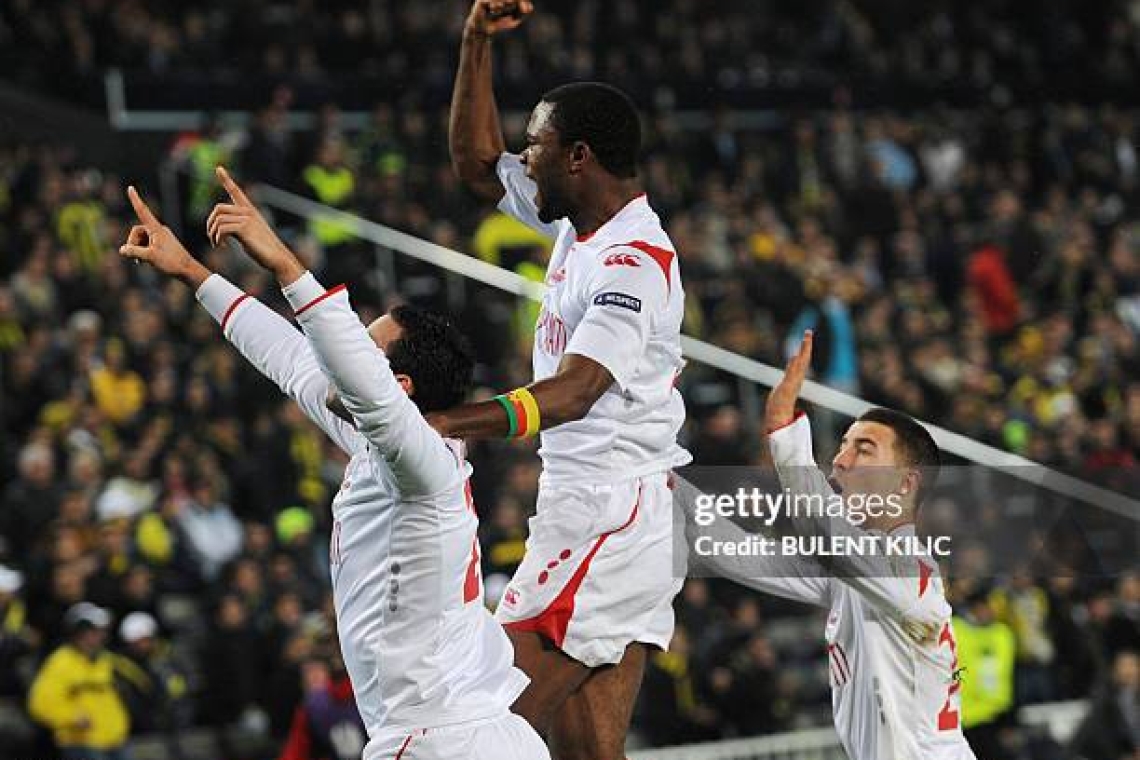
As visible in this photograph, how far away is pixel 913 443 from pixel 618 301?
110 cm

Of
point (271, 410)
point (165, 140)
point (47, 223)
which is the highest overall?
point (165, 140)

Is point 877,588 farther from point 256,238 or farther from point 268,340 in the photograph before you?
point 256,238

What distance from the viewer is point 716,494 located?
721 centimetres

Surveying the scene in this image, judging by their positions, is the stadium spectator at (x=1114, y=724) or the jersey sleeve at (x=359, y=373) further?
the stadium spectator at (x=1114, y=724)

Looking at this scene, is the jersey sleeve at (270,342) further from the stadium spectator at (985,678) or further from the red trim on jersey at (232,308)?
the stadium spectator at (985,678)

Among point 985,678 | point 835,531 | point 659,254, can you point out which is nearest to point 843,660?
point 835,531

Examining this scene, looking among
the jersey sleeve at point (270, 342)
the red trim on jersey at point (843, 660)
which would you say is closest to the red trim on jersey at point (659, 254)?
the jersey sleeve at point (270, 342)

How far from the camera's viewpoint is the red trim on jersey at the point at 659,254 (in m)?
6.30

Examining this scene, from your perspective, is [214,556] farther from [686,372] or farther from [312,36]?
[312,36]

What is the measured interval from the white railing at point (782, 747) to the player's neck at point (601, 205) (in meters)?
6.27

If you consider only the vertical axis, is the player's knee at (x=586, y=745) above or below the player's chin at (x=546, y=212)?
below

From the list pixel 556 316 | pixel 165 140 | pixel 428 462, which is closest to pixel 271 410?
pixel 165 140

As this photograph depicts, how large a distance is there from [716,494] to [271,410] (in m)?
7.52

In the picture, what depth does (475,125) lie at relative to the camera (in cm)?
715
